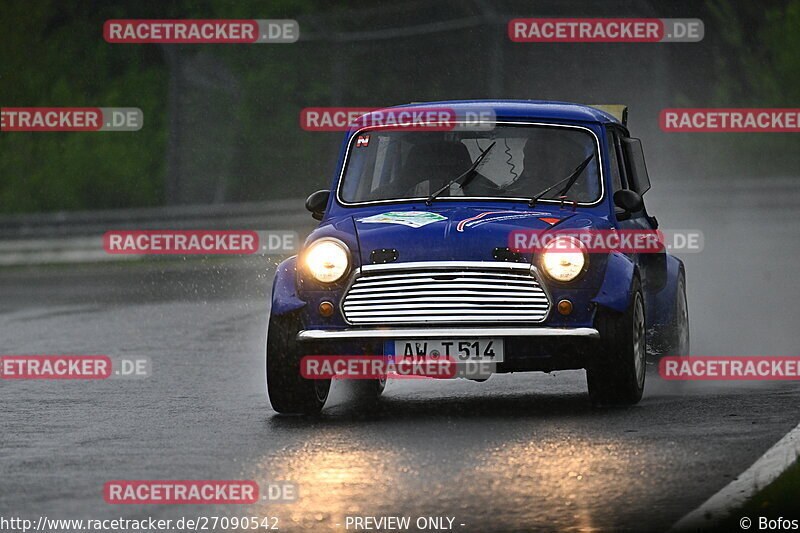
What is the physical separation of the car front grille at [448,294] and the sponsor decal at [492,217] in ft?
1.08

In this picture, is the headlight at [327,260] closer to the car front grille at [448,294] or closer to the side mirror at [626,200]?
the car front grille at [448,294]

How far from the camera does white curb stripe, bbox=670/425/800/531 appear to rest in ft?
22.3

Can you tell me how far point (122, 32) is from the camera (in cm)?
3994

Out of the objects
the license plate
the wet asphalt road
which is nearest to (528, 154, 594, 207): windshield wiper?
the wet asphalt road

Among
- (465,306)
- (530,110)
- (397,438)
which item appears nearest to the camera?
(397,438)

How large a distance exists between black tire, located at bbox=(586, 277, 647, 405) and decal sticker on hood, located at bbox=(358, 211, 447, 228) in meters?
1.11

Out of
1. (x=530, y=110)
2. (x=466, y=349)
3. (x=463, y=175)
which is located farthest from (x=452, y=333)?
(x=530, y=110)

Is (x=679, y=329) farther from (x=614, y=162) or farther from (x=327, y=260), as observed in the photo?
(x=327, y=260)

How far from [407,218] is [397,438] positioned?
161 cm

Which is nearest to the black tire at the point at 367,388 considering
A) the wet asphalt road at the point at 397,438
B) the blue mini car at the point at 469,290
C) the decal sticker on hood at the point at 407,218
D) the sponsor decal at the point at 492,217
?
the wet asphalt road at the point at 397,438

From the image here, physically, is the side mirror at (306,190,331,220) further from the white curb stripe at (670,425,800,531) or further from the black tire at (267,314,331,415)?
the white curb stripe at (670,425,800,531)

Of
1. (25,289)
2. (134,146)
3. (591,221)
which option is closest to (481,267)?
(591,221)

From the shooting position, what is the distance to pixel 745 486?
750 centimetres

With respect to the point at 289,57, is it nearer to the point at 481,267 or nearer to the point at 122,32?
the point at 122,32
